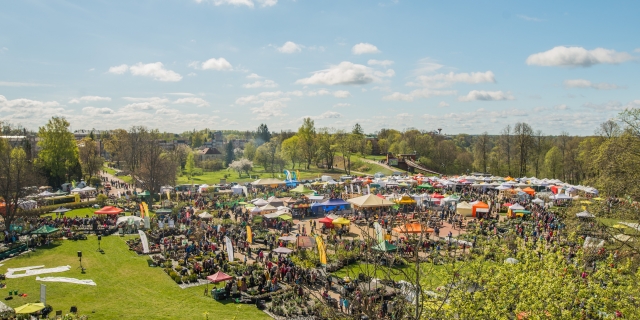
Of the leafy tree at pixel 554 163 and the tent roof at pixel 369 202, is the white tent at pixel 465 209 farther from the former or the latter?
the leafy tree at pixel 554 163

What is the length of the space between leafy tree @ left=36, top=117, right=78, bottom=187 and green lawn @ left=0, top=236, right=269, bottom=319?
1362 inches

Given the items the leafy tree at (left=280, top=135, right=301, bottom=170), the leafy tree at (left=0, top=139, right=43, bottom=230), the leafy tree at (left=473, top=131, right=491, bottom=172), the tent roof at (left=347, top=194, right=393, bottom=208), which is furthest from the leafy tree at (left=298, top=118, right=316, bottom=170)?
the leafy tree at (left=0, top=139, right=43, bottom=230)

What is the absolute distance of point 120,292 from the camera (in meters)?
20.1

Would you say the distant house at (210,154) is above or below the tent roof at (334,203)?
above

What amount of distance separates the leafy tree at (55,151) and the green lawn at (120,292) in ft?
114

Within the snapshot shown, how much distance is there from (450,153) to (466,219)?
61.7m

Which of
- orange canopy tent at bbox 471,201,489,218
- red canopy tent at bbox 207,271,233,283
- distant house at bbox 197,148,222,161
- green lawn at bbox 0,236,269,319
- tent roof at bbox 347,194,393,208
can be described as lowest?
green lawn at bbox 0,236,269,319

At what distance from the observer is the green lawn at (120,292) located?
58.0 ft

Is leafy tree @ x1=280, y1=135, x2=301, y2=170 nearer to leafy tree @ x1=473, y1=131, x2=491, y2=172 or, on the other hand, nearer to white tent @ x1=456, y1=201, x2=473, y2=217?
leafy tree @ x1=473, y1=131, x2=491, y2=172

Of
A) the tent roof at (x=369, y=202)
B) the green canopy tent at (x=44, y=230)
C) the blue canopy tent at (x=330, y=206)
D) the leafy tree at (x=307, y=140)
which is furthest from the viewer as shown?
the leafy tree at (x=307, y=140)

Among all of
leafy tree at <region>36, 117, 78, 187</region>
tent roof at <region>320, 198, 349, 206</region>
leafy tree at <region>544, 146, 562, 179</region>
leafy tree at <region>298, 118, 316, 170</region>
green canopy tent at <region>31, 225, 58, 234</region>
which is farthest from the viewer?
leafy tree at <region>298, 118, 316, 170</region>

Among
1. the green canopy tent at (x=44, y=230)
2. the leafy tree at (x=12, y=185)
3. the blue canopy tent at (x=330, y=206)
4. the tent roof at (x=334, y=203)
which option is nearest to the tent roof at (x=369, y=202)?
the tent roof at (x=334, y=203)

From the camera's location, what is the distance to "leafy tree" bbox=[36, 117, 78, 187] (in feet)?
183

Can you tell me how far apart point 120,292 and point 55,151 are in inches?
1784
